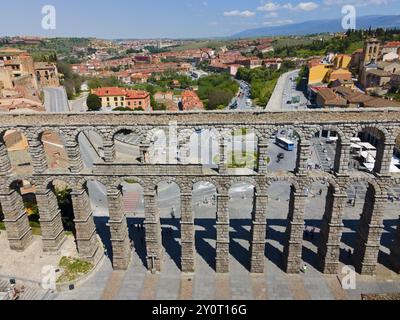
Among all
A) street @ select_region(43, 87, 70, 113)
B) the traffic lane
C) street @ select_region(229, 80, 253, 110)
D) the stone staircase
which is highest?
street @ select_region(43, 87, 70, 113)

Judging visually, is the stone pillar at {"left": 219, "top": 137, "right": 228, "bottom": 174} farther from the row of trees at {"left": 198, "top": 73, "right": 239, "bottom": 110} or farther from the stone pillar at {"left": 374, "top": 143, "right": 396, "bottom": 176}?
the row of trees at {"left": 198, "top": 73, "right": 239, "bottom": 110}

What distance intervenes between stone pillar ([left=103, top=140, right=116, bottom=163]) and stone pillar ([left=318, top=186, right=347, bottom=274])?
59.8 ft

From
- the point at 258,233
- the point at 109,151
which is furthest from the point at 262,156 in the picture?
the point at 109,151

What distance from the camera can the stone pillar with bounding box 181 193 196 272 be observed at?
28273mm

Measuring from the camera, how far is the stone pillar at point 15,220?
1197 inches

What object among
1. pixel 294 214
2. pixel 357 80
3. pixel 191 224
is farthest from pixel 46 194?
pixel 357 80

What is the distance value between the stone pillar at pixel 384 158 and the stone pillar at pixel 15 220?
31526 millimetres

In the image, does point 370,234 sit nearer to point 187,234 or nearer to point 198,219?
point 187,234

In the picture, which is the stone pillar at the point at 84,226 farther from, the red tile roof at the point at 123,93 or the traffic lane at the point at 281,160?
the red tile roof at the point at 123,93

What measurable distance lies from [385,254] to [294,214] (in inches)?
454

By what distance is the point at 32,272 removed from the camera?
30078 mm

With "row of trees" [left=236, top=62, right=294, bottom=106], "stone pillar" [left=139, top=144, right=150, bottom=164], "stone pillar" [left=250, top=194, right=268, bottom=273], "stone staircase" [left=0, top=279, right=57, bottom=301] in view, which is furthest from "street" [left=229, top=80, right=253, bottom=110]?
"stone staircase" [left=0, top=279, right=57, bottom=301]

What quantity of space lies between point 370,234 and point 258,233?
9401mm

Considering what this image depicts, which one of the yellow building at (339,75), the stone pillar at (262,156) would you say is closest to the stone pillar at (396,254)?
the stone pillar at (262,156)
